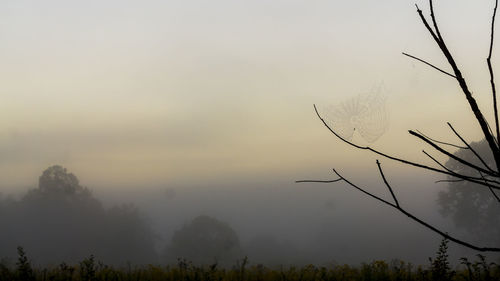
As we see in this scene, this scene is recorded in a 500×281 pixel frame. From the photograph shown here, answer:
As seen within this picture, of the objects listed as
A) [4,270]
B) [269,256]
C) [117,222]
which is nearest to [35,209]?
[117,222]

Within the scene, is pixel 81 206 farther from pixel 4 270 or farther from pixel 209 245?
pixel 4 270

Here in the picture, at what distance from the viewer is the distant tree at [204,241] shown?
77000 mm

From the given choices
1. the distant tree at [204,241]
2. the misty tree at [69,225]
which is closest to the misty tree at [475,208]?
the distant tree at [204,241]

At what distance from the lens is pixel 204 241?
80.4 m

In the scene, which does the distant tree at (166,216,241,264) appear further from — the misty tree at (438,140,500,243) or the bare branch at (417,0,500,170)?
the bare branch at (417,0,500,170)

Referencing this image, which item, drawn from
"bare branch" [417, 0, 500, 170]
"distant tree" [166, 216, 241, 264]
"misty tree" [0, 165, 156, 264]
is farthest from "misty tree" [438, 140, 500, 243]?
"bare branch" [417, 0, 500, 170]

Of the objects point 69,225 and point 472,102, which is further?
point 69,225

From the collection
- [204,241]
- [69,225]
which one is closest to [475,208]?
[204,241]

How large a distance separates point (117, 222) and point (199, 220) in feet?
43.9

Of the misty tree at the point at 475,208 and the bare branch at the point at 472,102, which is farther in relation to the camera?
the misty tree at the point at 475,208

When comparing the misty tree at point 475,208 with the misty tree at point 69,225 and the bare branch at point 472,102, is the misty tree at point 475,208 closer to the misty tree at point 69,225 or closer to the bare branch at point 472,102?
the misty tree at point 69,225

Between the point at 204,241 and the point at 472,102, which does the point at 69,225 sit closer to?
the point at 204,241

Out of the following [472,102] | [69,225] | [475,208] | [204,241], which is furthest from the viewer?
[69,225]

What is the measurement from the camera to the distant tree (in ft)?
253
